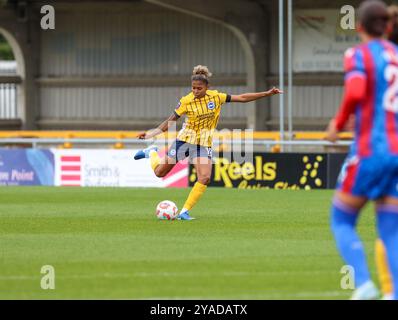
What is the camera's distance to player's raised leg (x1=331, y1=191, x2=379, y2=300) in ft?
25.9

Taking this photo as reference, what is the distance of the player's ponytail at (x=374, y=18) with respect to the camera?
25.3 ft

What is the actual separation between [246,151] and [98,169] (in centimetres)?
371

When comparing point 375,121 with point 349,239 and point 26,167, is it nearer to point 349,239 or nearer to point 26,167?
point 349,239

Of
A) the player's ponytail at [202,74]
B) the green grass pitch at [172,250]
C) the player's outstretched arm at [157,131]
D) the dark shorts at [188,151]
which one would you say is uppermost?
the player's ponytail at [202,74]

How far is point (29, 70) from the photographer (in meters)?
38.2

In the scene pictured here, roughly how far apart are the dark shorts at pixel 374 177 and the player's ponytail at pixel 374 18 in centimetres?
90

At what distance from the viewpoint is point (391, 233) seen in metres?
7.66

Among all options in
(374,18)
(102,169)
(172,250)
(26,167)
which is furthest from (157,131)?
(26,167)

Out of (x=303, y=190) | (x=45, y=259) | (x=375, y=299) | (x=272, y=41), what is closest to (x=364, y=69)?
(x=375, y=299)

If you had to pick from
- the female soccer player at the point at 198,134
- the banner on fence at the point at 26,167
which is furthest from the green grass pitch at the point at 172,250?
the banner on fence at the point at 26,167

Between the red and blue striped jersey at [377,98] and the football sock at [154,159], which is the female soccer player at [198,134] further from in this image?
the red and blue striped jersey at [377,98]

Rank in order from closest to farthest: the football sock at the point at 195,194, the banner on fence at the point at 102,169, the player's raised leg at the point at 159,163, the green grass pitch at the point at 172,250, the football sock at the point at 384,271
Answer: the football sock at the point at 384,271 < the green grass pitch at the point at 172,250 < the football sock at the point at 195,194 < the player's raised leg at the point at 159,163 < the banner on fence at the point at 102,169

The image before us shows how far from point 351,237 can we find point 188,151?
837cm

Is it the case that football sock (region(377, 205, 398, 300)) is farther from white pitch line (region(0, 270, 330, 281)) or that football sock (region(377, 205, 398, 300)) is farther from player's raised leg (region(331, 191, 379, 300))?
white pitch line (region(0, 270, 330, 281))
